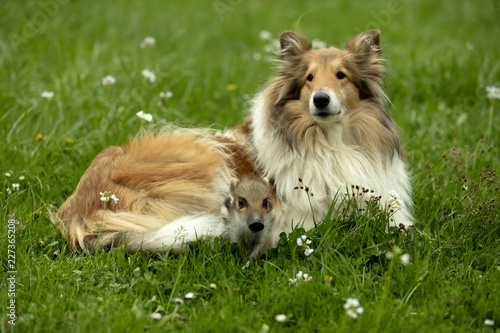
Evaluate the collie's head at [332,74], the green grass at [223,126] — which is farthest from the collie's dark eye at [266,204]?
the collie's head at [332,74]

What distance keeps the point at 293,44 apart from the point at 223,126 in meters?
1.54

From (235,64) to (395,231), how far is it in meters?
4.16

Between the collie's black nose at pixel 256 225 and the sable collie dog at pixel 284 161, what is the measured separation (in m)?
0.23

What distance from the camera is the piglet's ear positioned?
3922 mm

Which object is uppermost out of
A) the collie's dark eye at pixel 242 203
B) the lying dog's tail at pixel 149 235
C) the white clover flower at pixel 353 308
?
the collie's dark eye at pixel 242 203

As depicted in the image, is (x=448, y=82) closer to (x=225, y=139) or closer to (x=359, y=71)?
(x=359, y=71)

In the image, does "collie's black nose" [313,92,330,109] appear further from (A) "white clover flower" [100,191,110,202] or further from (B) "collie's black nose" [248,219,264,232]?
(A) "white clover flower" [100,191,110,202]

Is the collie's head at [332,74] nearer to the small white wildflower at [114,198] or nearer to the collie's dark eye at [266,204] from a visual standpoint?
the collie's dark eye at [266,204]

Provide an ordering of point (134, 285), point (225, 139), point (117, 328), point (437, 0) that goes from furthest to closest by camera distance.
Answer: point (437, 0) → point (225, 139) → point (134, 285) → point (117, 328)

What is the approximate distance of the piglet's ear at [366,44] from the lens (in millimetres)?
3922

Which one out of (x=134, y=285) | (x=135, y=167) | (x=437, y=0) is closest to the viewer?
(x=134, y=285)

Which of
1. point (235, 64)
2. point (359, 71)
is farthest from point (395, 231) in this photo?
point (235, 64)

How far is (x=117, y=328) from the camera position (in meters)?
2.62

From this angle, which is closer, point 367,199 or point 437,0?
point 367,199
